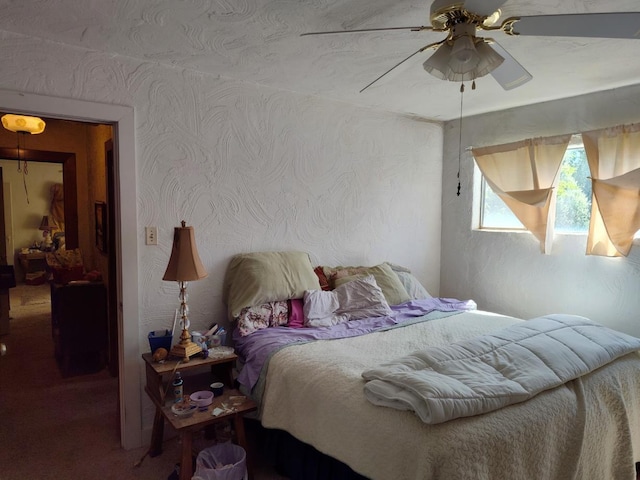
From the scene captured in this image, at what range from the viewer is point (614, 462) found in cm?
182

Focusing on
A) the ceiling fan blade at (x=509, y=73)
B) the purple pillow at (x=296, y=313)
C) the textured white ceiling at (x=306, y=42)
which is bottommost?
the purple pillow at (x=296, y=313)

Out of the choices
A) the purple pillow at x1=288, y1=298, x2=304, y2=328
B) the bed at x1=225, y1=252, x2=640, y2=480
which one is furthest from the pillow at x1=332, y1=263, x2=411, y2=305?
the purple pillow at x1=288, y1=298, x2=304, y2=328

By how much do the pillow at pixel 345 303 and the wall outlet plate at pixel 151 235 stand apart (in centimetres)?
100

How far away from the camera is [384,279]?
3100 mm

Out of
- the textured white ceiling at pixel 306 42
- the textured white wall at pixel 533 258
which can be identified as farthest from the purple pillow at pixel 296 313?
the textured white wall at pixel 533 258

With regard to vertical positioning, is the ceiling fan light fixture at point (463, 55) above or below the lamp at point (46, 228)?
above

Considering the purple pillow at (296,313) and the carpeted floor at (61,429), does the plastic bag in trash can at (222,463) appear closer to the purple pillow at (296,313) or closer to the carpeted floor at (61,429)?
the carpeted floor at (61,429)

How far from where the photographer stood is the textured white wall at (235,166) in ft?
7.37

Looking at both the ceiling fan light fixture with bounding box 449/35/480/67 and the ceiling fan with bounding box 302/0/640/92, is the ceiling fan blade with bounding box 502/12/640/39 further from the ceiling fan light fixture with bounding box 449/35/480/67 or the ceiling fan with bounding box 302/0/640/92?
the ceiling fan light fixture with bounding box 449/35/480/67

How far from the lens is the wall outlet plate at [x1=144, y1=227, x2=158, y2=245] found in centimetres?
240

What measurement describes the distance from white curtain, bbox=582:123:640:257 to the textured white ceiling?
36cm

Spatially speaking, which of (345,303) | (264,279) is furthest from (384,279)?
→ (264,279)

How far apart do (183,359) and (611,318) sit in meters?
2.88

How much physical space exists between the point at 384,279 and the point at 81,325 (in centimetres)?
257
